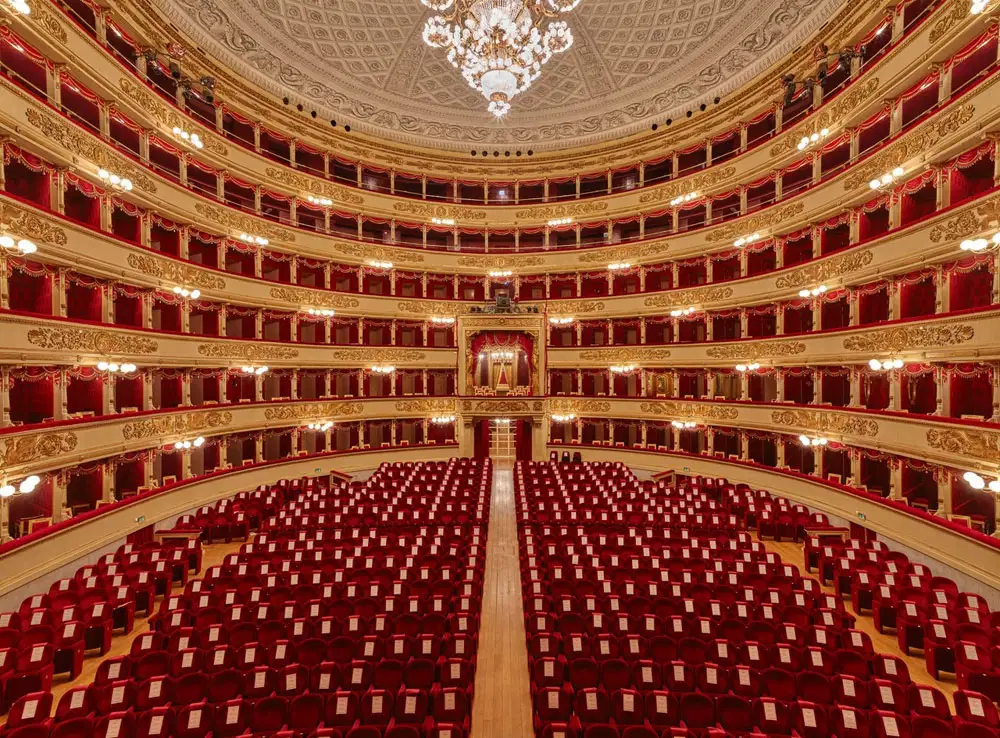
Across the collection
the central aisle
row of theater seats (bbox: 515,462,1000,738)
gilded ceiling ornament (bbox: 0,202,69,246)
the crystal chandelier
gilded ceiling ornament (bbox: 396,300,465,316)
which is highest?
the crystal chandelier

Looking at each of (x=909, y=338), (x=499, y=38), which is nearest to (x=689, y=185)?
(x=499, y=38)

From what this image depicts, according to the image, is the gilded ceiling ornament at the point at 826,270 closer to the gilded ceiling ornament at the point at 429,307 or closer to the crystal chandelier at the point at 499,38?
the crystal chandelier at the point at 499,38

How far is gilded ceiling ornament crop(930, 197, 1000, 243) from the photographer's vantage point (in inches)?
421

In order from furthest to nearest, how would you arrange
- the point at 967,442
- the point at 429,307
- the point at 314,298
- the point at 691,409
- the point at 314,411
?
1. the point at 429,307
2. the point at 314,298
3. the point at 314,411
4. the point at 691,409
5. the point at 967,442

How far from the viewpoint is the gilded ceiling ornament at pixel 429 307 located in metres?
26.3

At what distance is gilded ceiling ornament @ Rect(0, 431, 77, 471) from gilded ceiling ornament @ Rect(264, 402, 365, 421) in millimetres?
8693

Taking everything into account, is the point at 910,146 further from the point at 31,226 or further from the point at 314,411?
the point at 314,411

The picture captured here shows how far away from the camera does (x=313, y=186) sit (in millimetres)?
24047

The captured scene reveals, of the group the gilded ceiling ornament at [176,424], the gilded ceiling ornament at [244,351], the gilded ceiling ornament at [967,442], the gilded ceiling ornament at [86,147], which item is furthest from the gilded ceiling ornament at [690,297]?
the gilded ceiling ornament at [86,147]

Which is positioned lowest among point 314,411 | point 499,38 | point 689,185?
point 314,411

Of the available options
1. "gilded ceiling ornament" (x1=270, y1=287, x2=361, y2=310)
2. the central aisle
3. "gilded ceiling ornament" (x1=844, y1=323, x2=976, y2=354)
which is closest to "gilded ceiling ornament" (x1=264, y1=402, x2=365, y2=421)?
"gilded ceiling ornament" (x1=270, y1=287, x2=361, y2=310)

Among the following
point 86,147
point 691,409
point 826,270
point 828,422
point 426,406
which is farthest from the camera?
point 426,406

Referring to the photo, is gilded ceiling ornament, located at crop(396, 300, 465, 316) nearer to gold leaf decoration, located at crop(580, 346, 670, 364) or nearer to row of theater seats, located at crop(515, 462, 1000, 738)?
gold leaf decoration, located at crop(580, 346, 670, 364)

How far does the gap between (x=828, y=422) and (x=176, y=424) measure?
19.6m
